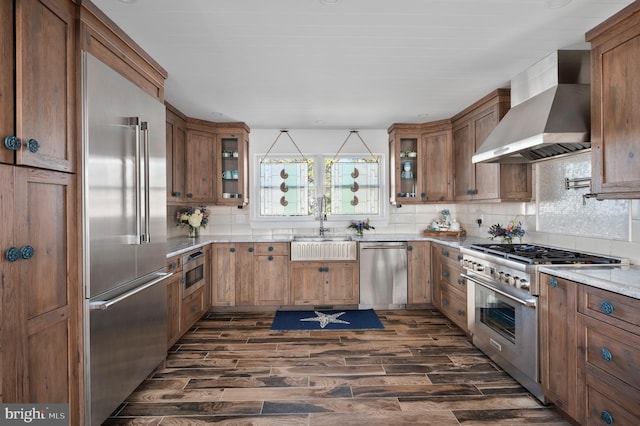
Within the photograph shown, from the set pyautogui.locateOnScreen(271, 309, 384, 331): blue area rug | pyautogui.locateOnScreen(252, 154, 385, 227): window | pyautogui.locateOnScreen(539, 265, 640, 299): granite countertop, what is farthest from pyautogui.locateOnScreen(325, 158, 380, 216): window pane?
pyautogui.locateOnScreen(539, 265, 640, 299): granite countertop

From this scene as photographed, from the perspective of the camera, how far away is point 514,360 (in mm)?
2518

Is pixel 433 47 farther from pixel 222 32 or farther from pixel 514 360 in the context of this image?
pixel 514 360

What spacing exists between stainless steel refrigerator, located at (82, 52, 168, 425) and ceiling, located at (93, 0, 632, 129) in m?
0.51

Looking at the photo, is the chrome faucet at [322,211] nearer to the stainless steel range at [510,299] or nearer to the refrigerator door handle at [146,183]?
the stainless steel range at [510,299]

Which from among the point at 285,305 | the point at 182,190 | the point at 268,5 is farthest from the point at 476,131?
the point at 182,190

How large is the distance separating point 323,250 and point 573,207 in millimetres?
2538

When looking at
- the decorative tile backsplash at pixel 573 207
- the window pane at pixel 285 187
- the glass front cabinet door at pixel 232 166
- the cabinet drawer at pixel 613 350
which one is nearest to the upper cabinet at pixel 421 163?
the window pane at pixel 285 187

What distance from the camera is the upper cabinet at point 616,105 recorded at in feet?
6.18

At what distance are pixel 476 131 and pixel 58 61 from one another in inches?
143

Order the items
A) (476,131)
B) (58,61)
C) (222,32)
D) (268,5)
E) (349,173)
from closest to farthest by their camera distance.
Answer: (58,61) < (268,5) < (222,32) < (476,131) < (349,173)

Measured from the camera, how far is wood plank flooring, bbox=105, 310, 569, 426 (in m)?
2.14

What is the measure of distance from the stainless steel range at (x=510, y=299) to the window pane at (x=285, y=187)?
2410mm

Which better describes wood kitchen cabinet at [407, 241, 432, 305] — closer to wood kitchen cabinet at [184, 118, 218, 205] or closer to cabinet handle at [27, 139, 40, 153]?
wood kitchen cabinet at [184, 118, 218, 205]

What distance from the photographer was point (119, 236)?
2.09m
